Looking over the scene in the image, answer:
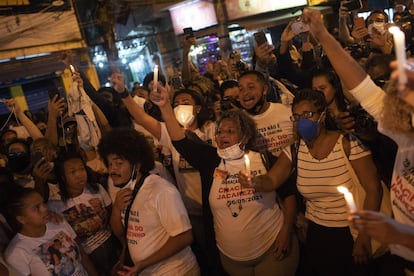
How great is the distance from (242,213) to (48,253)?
1525 mm

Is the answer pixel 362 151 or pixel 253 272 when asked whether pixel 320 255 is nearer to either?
pixel 253 272

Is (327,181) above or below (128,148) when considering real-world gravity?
below

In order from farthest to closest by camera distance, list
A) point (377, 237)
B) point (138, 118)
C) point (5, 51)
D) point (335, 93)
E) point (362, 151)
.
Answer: point (5, 51) < point (138, 118) < point (335, 93) < point (362, 151) < point (377, 237)

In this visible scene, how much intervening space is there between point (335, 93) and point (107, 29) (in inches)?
533

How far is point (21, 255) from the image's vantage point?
2676 mm

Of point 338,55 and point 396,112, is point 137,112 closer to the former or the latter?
point 338,55

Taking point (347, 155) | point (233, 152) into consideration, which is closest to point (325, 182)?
point (347, 155)

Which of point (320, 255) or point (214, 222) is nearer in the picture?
point (320, 255)

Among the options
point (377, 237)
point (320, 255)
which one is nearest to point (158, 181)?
point (320, 255)

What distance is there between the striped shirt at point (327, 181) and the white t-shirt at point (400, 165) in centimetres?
51

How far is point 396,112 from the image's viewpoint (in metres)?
1.86

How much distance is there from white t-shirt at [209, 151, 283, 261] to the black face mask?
2576 millimetres

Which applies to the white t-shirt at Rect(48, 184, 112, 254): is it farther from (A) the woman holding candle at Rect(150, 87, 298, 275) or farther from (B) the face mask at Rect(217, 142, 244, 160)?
(B) the face mask at Rect(217, 142, 244, 160)

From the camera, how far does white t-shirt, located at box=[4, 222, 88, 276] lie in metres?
2.67
